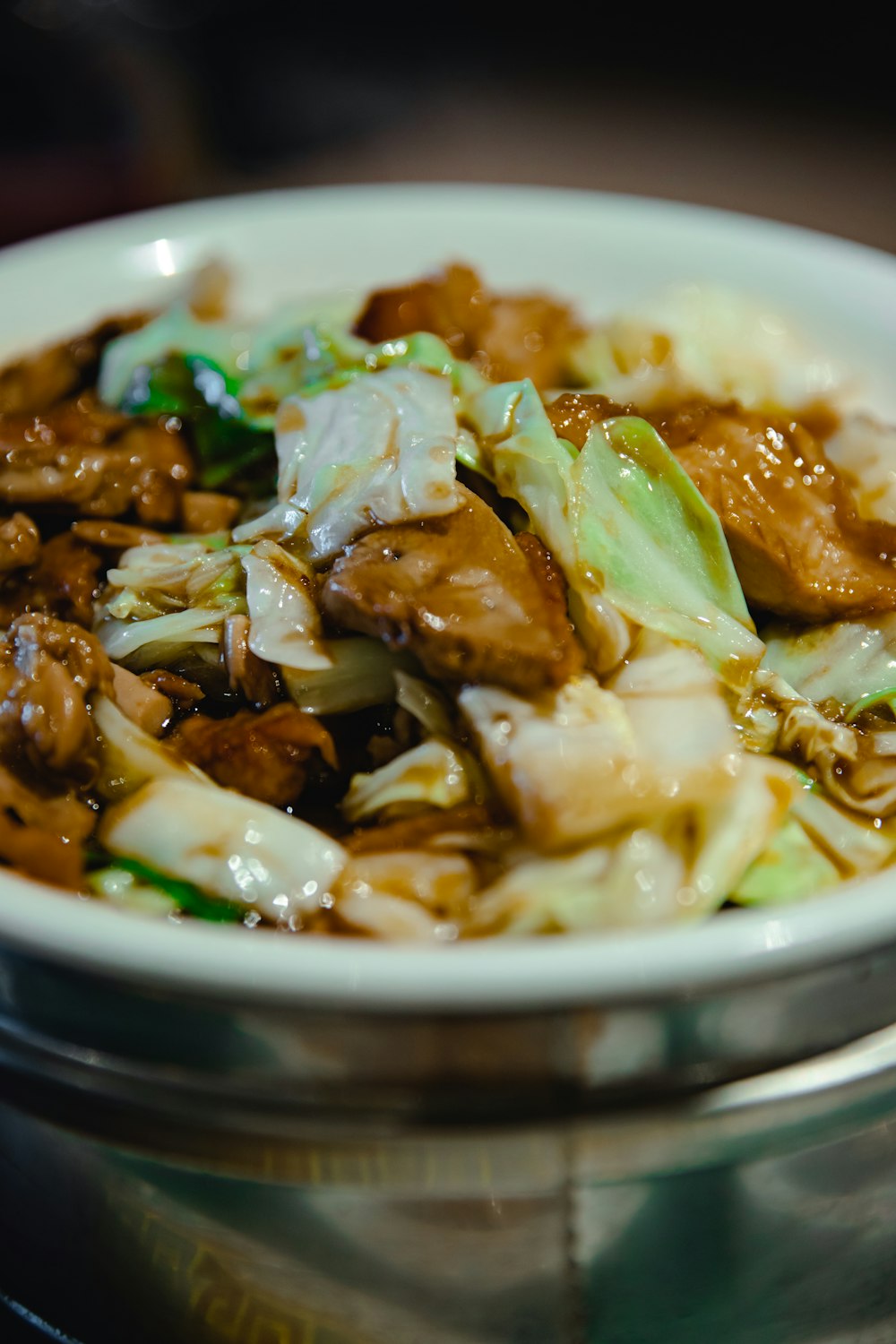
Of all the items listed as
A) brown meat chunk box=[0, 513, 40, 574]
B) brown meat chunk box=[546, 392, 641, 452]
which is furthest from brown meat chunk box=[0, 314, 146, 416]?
brown meat chunk box=[546, 392, 641, 452]

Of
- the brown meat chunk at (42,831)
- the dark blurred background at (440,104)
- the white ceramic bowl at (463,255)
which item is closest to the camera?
the brown meat chunk at (42,831)

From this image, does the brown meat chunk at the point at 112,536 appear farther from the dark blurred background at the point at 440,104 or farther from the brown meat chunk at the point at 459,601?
the dark blurred background at the point at 440,104

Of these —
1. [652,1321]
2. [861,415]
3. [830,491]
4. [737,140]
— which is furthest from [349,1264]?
[737,140]

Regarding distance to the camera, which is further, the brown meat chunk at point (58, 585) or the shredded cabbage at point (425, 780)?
the brown meat chunk at point (58, 585)

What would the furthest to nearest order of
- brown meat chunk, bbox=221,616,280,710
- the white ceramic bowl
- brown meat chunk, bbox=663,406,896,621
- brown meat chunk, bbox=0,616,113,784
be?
the white ceramic bowl, brown meat chunk, bbox=663,406,896,621, brown meat chunk, bbox=221,616,280,710, brown meat chunk, bbox=0,616,113,784

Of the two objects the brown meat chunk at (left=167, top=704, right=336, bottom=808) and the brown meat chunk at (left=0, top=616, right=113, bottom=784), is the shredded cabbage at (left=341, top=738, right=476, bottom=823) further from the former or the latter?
the brown meat chunk at (left=0, top=616, right=113, bottom=784)

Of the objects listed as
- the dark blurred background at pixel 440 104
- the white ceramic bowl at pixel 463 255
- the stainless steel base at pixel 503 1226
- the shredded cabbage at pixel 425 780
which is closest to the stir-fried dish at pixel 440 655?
the shredded cabbage at pixel 425 780
